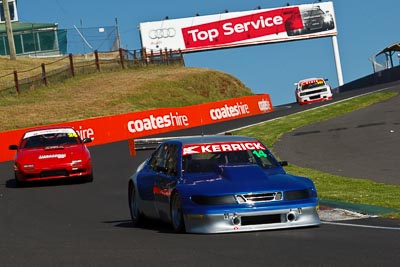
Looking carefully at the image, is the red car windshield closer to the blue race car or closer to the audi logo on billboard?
the blue race car

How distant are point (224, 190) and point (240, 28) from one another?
283ft

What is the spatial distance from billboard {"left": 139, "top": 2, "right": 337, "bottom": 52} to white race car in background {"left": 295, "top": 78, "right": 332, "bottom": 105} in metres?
37.5

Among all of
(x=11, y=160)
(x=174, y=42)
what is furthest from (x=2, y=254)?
(x=174, y=42)

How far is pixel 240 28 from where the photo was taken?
97.7 meters

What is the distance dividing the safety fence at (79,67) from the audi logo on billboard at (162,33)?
51.3ft

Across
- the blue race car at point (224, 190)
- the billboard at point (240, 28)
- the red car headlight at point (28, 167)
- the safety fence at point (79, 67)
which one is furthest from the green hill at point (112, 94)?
the blue race car at point (224, 190)

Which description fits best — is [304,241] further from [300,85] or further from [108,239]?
[300,85]

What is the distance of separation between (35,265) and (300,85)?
5048 centimetres

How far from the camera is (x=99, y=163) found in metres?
30.4

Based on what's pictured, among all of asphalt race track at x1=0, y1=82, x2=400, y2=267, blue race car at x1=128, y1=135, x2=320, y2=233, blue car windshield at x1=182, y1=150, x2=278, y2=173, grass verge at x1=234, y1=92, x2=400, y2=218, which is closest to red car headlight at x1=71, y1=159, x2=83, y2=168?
asphalt race track at x1=0, y1=82, x2=400, y2=267

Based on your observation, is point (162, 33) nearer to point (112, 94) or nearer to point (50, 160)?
point (112, 94)

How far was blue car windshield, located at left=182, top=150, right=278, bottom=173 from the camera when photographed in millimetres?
13148

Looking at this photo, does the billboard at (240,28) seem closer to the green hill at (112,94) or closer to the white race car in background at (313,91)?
the green hill at (112,94)

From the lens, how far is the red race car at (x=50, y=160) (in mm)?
24250
